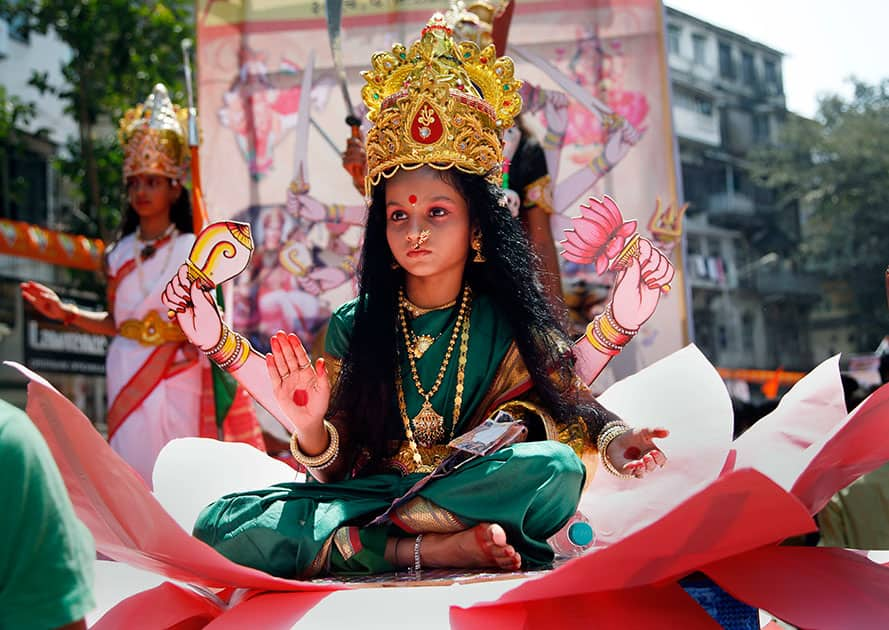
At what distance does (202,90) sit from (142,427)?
2.35 metres

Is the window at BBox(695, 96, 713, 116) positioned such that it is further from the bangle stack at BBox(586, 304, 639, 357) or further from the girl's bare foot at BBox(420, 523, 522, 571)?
the girl's bare foot at BBox(420, 523, 522, 571)

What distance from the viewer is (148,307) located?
5.08m

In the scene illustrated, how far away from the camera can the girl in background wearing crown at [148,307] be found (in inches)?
196

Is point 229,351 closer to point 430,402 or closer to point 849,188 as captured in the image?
point 430,402

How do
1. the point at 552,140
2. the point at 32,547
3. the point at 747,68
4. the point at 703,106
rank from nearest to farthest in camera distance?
the point at 32,547, the point at 552,140, the point at 703,106, the point at 747,68

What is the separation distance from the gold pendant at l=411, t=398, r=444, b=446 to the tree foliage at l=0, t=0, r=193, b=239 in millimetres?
8642

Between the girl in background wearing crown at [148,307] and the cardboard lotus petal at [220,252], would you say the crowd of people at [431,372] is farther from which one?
the girl in background wearing crown at [148,307]

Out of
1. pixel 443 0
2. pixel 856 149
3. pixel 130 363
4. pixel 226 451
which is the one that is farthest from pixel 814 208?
pixel 226 451

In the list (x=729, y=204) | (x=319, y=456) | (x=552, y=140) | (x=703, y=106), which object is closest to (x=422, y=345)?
(x=319, y=456)

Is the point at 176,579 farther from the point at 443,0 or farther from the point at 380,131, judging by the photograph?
the point at 443,0

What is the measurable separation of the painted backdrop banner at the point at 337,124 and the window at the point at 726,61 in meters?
23.7

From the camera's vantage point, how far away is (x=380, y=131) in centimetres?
306

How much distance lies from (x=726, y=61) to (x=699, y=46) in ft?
3.32

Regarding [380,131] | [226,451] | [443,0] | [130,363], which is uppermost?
[443,0]
